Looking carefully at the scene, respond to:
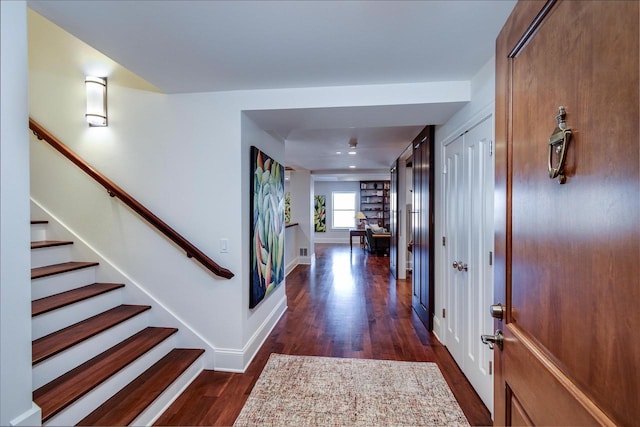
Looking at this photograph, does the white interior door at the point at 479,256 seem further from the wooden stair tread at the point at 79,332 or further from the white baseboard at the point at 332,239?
the white baseboard at the point at 332,239

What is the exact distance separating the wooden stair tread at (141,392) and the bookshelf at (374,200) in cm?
936

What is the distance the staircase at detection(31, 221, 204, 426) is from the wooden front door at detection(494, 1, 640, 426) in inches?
78.9

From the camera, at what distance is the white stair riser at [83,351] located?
63.7 inches

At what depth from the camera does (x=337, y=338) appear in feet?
9.87

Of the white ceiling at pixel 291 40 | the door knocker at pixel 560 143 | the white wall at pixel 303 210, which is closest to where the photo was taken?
the door knocker at pixel 560 143

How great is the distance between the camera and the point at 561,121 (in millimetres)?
663

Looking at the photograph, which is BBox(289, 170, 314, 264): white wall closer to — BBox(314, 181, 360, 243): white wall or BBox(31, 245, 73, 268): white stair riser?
BBox(314, 181, 360, 243): white wall

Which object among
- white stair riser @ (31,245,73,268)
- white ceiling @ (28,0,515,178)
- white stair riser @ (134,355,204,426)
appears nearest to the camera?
white ceiling @ (28,0,515,178)

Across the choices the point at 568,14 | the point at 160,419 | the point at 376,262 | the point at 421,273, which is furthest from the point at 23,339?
the point at 376,262

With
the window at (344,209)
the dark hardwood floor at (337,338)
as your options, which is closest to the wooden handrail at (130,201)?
the dark hardwood floor at (337,338)

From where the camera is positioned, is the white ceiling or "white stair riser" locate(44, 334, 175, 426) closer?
the white ceiling

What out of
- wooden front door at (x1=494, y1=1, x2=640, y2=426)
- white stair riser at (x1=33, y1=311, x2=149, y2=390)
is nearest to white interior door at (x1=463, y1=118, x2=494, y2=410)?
wooden front door at (x1=494, y1=1, x2=640, y2=426)

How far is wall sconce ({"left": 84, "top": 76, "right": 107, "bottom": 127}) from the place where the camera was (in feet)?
7.91

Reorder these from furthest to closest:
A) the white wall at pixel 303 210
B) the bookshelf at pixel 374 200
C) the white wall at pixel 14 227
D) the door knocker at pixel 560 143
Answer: the bookshelf at pixel 374 200
the white wall at pixel 303 210
the white wall at pixel 14 227
the door knocker at pixel 560 143
